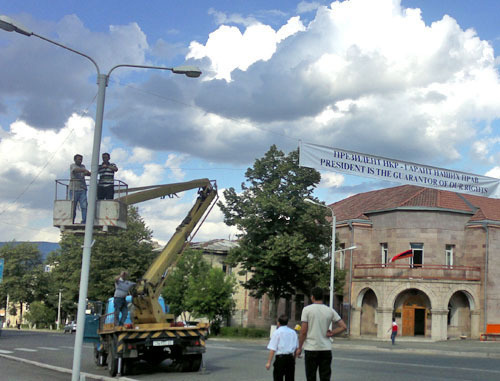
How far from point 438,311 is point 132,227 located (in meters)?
31.2

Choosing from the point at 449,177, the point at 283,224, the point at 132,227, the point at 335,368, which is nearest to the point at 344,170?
the point at 449,177

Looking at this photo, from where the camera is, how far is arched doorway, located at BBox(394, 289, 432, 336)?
4481cm

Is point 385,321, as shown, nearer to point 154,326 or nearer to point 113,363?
point 154,326

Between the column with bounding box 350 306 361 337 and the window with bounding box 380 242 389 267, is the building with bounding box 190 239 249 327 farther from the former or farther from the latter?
the window with bounding box 380 242 389 267

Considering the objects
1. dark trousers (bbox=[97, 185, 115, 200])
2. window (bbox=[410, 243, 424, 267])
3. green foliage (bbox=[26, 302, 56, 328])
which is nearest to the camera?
Answer: dark trousers (bbox=[97, 185, 115, 200])

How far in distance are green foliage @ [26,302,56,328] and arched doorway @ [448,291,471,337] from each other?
57.4 metres

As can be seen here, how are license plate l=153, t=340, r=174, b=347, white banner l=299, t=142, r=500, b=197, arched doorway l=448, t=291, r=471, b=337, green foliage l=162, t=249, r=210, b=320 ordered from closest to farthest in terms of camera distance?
1. license plate l=153, t=340, r=174, b=347
2. white banner l=299, t=142, r=500, b=197
3. arched doorway l=448, t=291, r=471, b=337
4. green foliage l=162, t=249, r=210, b=320

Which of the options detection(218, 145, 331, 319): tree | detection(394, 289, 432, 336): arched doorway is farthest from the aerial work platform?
detection(394, 289, 432, 336): arched doorway

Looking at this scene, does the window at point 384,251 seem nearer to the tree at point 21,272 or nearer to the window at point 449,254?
the window at point 449,254

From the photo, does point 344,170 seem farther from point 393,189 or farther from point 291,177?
point 393,189

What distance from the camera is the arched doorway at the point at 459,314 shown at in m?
45.1

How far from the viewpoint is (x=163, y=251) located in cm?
1816

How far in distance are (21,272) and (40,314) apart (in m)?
10.7

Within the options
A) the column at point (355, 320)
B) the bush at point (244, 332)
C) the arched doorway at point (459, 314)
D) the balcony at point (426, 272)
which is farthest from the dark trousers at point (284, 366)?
the bush at point (244, 332)
